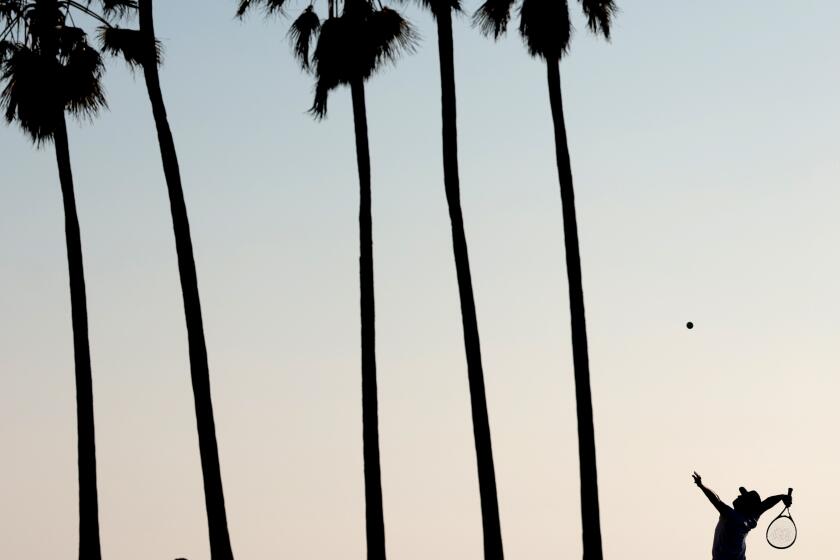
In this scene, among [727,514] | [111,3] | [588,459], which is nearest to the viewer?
[727,514]

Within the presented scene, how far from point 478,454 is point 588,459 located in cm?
205

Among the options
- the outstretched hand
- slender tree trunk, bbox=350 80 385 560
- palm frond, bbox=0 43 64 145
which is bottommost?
the outstretched hand

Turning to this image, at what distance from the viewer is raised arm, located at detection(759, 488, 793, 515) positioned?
78.6ft

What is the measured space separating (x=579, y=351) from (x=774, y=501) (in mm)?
7865

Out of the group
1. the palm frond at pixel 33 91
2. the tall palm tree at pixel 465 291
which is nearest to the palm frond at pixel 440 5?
the tall palm tree at pixel 465 291

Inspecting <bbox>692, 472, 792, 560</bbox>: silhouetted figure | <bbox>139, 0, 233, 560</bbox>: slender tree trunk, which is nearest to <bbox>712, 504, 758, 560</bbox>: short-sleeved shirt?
<bbox>692, 472, 792, 560</bbox>: silhouetted figure

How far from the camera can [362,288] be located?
3362 cm

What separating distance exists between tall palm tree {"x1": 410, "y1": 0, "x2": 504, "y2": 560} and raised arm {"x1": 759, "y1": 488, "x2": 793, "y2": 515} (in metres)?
7.87

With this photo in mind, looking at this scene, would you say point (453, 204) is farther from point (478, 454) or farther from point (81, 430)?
point (81, 430)

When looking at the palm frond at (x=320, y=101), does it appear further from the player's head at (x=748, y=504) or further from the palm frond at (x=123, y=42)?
the player's head at (x=748, y=504)

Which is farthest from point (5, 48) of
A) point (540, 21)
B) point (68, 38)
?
point (540, 21)

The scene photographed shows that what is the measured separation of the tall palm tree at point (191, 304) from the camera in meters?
29.9

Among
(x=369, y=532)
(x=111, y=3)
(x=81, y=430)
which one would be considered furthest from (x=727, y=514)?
(x=111, y=3)

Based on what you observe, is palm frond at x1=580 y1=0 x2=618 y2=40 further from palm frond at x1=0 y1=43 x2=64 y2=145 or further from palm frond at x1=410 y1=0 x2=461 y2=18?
palm frond at x1=0 y1=43 x2=64 y2=145
